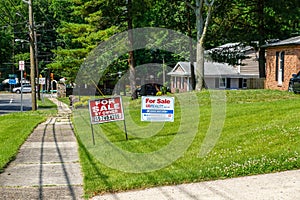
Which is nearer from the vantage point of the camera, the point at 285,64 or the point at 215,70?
the point at 285,64

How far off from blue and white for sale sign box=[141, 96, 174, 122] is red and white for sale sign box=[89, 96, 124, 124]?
2.23 feet

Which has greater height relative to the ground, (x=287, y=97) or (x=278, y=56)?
(x=278, y=56)

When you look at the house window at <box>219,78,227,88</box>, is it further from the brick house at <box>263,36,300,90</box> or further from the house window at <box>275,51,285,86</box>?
the house window at <box>275,51,285,86</box>

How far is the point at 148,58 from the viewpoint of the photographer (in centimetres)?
6581

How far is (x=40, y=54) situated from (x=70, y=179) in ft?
249

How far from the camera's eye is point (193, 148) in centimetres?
1148

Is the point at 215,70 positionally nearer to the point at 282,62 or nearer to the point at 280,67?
the point at 280,67

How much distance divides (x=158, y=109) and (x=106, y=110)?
143 cm

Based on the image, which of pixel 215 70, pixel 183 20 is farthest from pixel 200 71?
pixel 215 70

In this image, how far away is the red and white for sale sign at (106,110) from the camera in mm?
12953

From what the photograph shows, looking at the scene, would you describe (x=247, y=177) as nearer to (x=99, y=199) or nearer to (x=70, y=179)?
(x=99, y=199)

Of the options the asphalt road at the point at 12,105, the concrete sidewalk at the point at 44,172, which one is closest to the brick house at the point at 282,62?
the concrete sidewalk at the point at 44,172

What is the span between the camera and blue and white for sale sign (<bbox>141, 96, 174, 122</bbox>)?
13250 millimetres

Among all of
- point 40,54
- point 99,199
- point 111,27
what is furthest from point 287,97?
point 40,54
